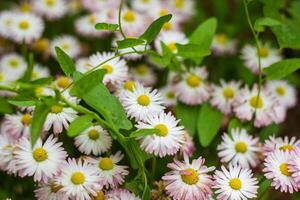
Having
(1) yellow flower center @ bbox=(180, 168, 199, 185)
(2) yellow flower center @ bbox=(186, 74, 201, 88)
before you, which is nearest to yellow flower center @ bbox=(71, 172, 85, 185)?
(1) yellow flower center @ bbox=(180, 168, 199, 185)

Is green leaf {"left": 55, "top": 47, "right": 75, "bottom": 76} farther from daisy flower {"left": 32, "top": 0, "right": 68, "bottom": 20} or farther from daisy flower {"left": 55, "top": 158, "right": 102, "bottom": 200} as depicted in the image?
daisy flower {"left": 32, "top": 0, "right": 68, "bottom": 20}

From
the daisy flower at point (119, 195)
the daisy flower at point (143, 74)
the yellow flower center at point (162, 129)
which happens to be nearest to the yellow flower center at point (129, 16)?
the daisy flower at point (143, 74)

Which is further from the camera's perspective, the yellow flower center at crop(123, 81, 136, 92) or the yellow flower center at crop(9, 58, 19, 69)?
the yellow flower center at crop(9, 58, 19, 69)

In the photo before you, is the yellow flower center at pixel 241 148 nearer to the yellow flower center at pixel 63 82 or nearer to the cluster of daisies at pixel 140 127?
the cluster of daisies at pixel 140 127

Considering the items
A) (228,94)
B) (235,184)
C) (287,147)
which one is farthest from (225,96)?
(235,184)

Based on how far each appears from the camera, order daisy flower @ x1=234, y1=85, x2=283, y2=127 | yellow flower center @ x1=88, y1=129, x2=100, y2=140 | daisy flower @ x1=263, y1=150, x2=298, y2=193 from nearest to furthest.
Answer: daisy flower @ x1=263, y1=150, x2=298, y2=193 < yellow flower center @ x1=88, y1=129, x2=100, y2=140 < daisy flower @ x1=234, y1=85, x2=283, y2=127

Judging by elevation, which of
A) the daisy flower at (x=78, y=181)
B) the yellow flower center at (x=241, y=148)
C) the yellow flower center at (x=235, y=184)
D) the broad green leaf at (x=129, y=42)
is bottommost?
the yellow flower center at (x=241, y=148)

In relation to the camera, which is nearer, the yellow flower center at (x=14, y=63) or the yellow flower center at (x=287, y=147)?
the yellow flower center at (x=287, y=147)
